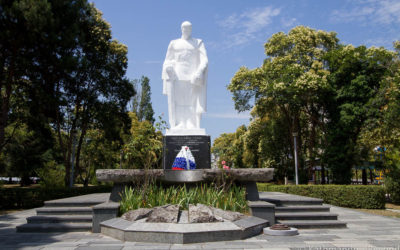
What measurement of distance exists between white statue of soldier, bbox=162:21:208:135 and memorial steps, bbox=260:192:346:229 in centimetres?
356

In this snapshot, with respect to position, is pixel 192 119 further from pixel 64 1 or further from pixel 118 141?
pixel 118 141

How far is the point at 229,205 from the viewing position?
6590 millimetres

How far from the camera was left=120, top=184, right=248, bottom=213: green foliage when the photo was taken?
6.58 meters

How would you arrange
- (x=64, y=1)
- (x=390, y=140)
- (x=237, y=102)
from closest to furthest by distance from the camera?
(x=64, y=1)
(x=390, y=140)
(x=237, y=102)

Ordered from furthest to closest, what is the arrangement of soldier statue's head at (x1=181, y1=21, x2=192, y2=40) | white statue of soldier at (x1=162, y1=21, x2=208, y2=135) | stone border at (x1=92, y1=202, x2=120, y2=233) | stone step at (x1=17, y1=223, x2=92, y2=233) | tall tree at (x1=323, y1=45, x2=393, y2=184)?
tall tree at (x1=323, y1=45, x2=393, y2=184)
soldier statue's head at (x1=181, y1=21, x2=192, y2=40)
white statue of soldier at (x1=162, y1=21, x2=208, y2=135)
stone step at (x1=17, y1=223, x2=92, y2=233)
stone border at (x1=92, y1=202, x2=120, y2=233)

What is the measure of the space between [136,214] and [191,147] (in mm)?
3083

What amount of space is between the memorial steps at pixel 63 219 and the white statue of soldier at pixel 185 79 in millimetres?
3586

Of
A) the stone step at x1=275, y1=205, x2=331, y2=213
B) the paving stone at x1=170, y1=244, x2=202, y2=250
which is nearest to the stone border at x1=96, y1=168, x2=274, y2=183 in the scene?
the stone step at x1=275, y1=205, x2=331, y2=213

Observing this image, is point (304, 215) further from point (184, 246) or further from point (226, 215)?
point (184, 246)

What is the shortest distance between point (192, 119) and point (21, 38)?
27.7 feet

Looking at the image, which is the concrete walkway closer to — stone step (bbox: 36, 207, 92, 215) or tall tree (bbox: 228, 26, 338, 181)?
stone step (bbox: 36, 207, 92, 215)

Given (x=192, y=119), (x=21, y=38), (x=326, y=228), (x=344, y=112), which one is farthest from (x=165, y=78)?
(x=344, y=112)

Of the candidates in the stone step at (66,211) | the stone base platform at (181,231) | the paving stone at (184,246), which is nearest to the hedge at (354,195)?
the stone base platform at (181,231)

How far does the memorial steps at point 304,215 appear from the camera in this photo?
669cm
